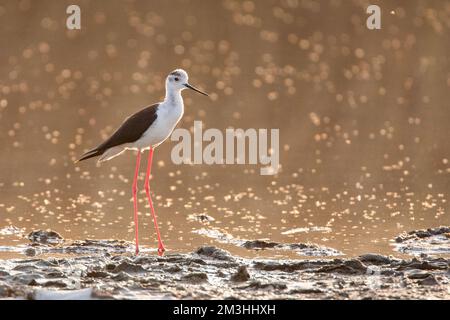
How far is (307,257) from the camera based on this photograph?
35.2ft

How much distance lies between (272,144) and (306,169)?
238 centimetres

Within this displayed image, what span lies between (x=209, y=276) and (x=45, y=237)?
2.44 m

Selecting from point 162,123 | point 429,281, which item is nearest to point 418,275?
point 429,281

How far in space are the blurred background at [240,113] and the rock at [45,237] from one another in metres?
0.28

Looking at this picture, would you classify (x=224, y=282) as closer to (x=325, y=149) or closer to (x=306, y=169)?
(x=306, y=169)

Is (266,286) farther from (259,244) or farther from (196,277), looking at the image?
(259,244)

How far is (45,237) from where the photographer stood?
37.5 ft

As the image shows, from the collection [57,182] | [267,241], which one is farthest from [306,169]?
[267,241]

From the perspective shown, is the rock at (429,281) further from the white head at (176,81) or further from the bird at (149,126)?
the white head at (176,81)

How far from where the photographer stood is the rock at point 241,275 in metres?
9.41

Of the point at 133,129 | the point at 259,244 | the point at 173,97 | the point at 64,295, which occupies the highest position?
the point at 173,97

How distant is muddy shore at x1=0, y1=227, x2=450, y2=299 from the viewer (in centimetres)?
875
